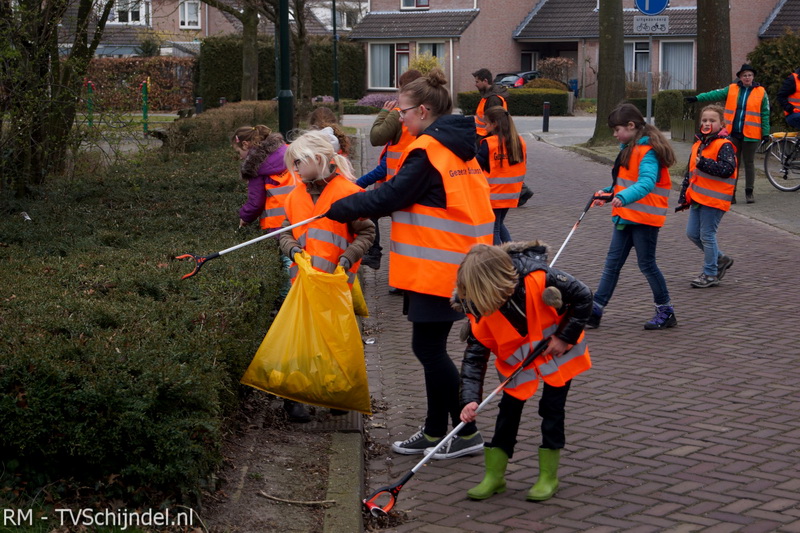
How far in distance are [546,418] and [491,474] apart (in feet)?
1.15

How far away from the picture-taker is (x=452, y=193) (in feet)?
15.2

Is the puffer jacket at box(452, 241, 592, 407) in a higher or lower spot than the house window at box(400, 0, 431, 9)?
lower

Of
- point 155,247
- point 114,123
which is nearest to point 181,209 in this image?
point 114,123

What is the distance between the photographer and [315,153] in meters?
5.12

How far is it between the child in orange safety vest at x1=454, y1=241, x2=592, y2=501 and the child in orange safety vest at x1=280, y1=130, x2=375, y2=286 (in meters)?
1.06

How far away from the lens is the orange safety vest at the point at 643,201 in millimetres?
7285

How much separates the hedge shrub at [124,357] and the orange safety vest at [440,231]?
0.98 m

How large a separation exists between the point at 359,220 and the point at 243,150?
6.89 feet

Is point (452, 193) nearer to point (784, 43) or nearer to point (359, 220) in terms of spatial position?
point (359, 220)

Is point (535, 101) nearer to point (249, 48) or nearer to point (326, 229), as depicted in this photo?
point (249, 48)

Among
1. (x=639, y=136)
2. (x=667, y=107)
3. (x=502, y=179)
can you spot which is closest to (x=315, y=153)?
(x=639, y=136)

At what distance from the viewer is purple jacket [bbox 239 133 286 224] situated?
6.82 metres

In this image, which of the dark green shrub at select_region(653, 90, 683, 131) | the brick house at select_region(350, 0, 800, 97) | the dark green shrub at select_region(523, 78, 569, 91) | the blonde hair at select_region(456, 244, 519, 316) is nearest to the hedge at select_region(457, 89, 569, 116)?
the dark green shrub at select_region(523, 78, 569, 91)

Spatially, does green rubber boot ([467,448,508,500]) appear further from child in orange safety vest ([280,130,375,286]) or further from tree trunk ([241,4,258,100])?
tree trunk ([241,4,258,100])
